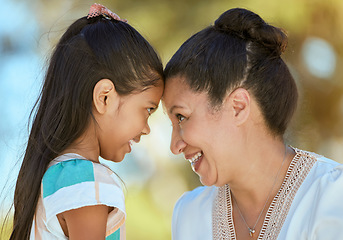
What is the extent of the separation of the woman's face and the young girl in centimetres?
11

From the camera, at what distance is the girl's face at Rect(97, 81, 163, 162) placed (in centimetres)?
221

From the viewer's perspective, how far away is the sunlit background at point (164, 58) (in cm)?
455

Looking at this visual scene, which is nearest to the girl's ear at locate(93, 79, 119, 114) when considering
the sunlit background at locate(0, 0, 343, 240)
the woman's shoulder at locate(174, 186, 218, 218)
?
the woman's shoulder at locate(174, 186, 218, 218)

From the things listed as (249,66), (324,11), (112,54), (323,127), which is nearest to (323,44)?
(324,11)

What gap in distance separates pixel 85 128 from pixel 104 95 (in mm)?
154

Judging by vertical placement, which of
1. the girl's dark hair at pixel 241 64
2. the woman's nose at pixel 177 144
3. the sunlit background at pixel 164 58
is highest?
the sunlit background at pixel 164 58

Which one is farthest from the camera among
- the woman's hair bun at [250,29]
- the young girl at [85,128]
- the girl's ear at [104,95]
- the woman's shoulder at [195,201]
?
the woman's shoulder at [195,201]

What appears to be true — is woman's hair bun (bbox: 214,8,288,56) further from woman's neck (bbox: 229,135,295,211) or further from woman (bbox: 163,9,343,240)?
woman's neck (bbox: 229,135,295,211)

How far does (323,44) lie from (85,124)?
10.2 ft

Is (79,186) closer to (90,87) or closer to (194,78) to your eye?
(90,87)

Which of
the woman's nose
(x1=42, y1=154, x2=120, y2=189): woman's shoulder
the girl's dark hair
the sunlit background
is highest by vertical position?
the sunlit background

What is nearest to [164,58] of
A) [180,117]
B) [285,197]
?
[180,117]

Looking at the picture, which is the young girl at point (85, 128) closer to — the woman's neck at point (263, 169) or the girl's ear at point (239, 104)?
the girl's ear at point (239, 104)

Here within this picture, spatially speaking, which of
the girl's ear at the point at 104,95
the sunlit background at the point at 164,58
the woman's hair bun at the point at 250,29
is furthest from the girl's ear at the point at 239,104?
the sunlit background at the point at 164,58
